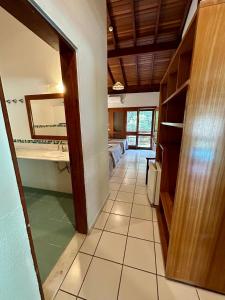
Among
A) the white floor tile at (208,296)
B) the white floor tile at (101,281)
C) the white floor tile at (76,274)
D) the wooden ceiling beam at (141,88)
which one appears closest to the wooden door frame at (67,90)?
the white floor tile at (76,274)

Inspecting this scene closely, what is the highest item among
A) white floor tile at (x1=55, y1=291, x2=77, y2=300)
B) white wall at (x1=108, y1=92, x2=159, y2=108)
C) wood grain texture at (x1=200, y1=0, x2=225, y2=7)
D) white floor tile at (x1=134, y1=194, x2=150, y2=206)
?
white wall at (x1=108, y1=92, x2=159, y2=108)

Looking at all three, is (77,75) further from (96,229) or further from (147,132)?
(147,132)

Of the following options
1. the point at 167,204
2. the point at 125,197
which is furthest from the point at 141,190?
the point at 167,204

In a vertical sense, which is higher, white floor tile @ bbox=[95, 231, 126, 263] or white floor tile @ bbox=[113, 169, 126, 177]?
white floor tile @ bbox=[95, 231, 126, 263]

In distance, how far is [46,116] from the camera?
98.0 inches

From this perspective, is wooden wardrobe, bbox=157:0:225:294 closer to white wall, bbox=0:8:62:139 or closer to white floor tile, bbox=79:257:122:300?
white floor tile, bbox=79:257:122:300

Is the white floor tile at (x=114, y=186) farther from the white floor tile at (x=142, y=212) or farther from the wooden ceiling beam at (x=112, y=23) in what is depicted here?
the wooden ceiling beam at (x=112, y=23)

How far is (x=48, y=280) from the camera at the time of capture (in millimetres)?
1246

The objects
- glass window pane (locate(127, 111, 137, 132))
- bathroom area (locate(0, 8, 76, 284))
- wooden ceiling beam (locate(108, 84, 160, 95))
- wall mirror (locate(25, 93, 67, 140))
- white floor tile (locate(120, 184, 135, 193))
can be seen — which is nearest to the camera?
bathroom area (locate(0, 8, 76, 284))

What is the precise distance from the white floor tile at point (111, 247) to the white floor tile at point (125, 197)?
80cm

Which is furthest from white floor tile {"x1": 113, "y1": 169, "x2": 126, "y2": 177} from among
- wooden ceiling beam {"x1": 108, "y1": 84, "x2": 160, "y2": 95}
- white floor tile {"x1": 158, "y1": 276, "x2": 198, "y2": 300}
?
wooden ceiling beam {"x1": 108, "y1": 84, "x2": 160, "y2": 95}

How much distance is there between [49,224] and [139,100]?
6.19 m

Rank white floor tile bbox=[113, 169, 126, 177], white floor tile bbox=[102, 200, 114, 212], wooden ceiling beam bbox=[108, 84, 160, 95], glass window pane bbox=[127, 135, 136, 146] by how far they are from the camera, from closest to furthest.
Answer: white floor tile bbox=[102, 200, 114, 212], white floor tile bbox=[113, 169, 126, 177], wooden ceiling beam bbox=[108, 84, 160, 95], glass window pane bbox=[127, 135, 136, 146]

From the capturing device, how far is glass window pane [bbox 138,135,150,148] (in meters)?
6.91
